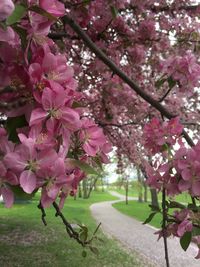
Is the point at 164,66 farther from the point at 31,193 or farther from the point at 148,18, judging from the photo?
the point at 148,18

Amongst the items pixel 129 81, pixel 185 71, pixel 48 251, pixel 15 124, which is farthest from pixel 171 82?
pixel 48 251

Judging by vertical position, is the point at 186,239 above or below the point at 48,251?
above

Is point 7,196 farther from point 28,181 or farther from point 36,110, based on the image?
point 36,110

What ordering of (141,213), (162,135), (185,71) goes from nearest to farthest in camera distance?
(162,135), (185,71), (141,213)

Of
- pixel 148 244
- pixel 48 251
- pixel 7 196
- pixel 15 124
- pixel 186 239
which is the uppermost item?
pixel 15 124

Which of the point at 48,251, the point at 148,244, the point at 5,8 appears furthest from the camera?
the point at 148,244

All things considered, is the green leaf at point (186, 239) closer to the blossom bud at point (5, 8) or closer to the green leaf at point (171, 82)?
the green leaf at point (171, 82)

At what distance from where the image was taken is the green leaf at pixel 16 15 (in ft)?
2.83

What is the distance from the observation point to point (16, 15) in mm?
884

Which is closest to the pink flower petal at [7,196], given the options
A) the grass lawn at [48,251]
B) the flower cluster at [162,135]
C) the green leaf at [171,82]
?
the flower cluster at [162,135]

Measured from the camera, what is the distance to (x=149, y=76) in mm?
7164

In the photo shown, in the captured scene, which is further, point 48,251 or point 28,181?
point 48,251

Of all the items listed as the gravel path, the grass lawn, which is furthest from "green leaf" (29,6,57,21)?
the gravel path

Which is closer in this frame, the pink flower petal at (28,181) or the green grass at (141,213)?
the pink flower petal at (28,181)
